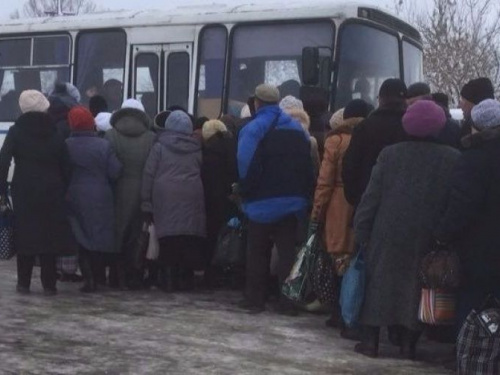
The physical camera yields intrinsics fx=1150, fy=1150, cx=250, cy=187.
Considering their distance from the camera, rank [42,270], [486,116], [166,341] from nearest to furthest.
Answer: [486,116]
[166,341]
[42,270]

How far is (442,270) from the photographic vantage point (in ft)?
24.5

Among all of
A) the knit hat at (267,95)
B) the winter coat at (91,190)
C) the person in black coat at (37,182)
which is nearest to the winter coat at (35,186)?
the person in black coat at (37,182)

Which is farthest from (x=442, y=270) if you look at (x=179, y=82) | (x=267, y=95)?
(x=179, y=82)

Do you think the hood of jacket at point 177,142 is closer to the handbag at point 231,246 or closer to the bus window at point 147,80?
the handbag at point 231,246

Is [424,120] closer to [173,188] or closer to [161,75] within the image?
[173,188]

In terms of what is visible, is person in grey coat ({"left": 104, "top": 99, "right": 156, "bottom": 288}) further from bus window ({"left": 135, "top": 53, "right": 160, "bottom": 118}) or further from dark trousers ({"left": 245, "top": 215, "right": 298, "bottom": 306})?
bus window ({"left": 135, "top": 53, "right": 160, "bottom": 118})

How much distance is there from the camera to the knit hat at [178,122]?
10430 mm

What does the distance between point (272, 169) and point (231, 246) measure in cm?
125

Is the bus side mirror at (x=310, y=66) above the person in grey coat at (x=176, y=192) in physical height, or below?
above

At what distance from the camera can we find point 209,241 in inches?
425

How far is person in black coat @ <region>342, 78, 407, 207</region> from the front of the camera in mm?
8258

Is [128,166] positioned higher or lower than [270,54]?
lower

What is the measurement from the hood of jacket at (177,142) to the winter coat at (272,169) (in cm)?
115

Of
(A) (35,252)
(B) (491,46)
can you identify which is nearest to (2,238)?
(A) (35,252)
